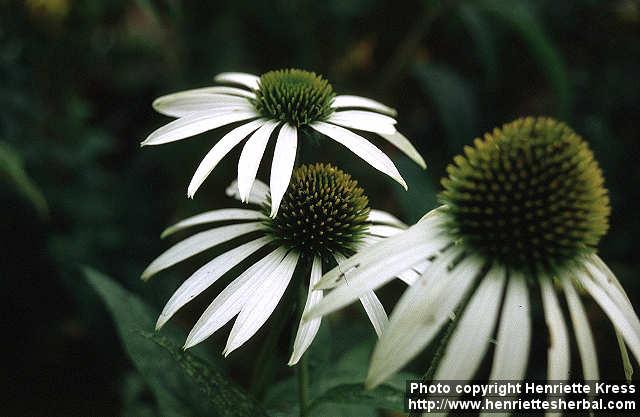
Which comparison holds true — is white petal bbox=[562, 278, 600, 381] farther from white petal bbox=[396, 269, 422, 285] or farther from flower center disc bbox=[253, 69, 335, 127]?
flower center disc bbox=[253, 69, 335, 127]

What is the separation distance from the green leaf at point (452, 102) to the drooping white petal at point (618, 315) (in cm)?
145

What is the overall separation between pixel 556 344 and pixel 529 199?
218 millimetres

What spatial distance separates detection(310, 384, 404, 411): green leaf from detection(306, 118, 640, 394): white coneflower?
0.66ft

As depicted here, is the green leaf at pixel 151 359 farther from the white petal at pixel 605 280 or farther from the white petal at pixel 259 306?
the white petal at pixel 605 280

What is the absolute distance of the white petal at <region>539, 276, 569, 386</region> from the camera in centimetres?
59

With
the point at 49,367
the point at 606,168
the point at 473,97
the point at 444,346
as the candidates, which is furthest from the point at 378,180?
the point at 444,346

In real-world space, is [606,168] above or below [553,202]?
above

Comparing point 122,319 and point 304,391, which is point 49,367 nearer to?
point 122,319

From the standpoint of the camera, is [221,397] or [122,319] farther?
[122,319]

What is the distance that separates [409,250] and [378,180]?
64.7 inches

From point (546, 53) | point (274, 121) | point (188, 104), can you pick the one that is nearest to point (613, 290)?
point (274, 121)

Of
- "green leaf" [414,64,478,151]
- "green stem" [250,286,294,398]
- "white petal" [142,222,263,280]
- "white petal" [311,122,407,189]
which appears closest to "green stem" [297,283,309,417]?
"green stem" [250,286,294,398]

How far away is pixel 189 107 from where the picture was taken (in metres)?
0.92

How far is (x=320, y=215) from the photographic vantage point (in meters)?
0.90
